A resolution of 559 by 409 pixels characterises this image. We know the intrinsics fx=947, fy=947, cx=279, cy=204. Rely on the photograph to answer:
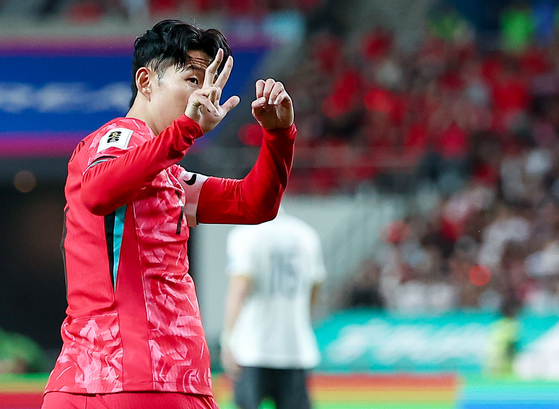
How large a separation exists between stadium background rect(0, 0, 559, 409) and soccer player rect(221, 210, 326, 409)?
3.28 meters

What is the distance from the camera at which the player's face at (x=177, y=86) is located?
8.71ft

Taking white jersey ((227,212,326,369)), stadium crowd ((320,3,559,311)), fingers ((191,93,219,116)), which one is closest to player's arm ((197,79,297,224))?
fingers ((191,93,219,116))

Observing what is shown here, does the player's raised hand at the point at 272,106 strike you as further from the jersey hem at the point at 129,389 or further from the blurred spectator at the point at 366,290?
the blurred spectator at the point at 366,290

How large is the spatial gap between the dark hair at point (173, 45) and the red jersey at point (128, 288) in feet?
0.62

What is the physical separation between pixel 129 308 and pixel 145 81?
0.66 metres

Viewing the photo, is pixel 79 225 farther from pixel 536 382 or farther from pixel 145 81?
pixel 536 382

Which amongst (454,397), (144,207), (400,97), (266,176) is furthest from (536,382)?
(400,97)

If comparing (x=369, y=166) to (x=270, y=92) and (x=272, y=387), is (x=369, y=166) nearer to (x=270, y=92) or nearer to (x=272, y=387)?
(x=272, y=387)

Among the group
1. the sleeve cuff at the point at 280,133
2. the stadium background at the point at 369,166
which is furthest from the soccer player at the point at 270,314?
the stadium background at the point at 369,166

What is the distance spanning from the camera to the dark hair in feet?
8.72

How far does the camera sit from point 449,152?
1293cm

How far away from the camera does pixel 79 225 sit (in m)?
2.56

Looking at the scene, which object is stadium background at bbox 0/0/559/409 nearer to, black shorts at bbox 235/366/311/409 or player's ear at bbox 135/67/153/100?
black shorts at bbox 235/366/311/409

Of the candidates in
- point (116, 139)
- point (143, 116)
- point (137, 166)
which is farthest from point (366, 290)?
point (137, 166)
